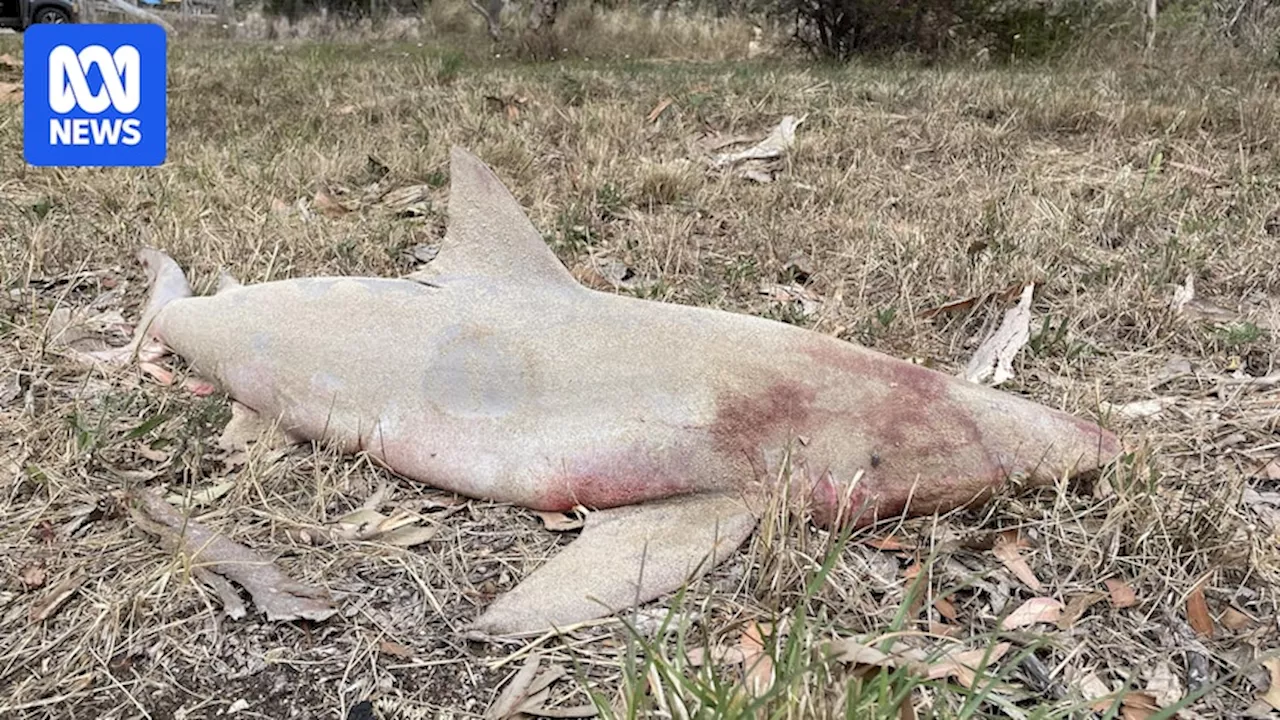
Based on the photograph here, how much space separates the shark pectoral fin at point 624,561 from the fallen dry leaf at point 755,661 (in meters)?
0.13

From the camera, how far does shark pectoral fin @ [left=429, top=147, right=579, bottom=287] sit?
2.17 meters

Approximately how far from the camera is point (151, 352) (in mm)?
2490

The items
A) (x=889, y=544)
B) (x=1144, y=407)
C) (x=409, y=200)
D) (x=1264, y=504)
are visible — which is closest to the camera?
(x=889, y=544)

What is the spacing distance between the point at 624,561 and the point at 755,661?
1.20ft

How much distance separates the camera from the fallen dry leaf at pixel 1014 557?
1.69 m

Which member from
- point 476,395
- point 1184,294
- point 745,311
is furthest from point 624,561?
point 1184,294

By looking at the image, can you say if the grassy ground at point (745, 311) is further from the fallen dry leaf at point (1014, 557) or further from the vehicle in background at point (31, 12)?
the vehicle in background at point (31, 12)

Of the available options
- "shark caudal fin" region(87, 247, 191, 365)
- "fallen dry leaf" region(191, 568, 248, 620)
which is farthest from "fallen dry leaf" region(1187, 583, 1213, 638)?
"shark caudal fin" region(87, 247, 191, 365)

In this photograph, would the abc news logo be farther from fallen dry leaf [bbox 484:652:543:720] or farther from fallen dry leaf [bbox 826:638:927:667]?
fallen dry leaf [bbox 826:638:927:667]

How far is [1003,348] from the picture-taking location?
2.48 meters

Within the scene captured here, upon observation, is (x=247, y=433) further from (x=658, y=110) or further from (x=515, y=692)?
(x=658, y=110)

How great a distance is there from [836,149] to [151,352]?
2.99 metres

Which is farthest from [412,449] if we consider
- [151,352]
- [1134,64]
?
[1134,64]

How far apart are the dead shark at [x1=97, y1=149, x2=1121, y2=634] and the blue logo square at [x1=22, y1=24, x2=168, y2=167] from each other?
269 cm
